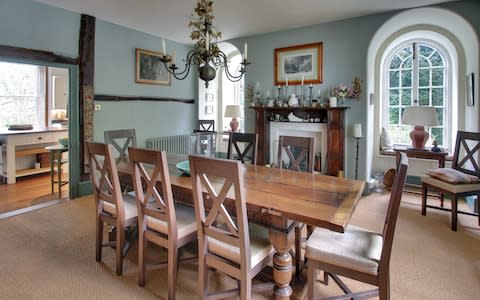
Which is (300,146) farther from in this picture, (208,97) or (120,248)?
(208,97)

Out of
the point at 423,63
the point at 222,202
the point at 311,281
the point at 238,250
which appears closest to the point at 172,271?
the point at 238,250

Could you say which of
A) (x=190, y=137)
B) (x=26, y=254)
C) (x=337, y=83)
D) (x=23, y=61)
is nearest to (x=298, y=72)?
(x=337, y=83)

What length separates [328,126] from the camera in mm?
4473

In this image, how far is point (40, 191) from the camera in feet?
15.1

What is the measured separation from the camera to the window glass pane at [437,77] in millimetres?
4648

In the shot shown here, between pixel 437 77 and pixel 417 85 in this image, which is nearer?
pixel 437 77

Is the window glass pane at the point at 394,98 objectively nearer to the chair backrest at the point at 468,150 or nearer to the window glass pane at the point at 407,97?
the window glass pane at the point at 407,97

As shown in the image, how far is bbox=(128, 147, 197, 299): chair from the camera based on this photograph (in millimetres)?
1846

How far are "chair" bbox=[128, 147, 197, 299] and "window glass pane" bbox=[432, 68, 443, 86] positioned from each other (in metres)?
4.60

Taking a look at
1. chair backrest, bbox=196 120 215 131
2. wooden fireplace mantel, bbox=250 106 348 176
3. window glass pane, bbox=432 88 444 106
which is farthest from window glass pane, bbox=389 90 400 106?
chair backrest, bbox=196 120 215 131

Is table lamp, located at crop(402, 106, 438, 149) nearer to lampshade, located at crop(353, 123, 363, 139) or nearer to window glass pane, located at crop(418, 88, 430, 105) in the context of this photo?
lampshade, located at crop(353, 123, 363, 139)

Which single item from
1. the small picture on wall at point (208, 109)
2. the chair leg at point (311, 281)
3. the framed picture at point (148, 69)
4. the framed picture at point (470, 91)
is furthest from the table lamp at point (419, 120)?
the framed picture at point (148, 69)

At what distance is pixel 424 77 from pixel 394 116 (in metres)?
0.75

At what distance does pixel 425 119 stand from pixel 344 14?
1.86 meters
